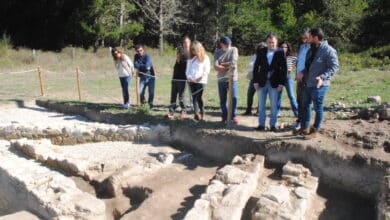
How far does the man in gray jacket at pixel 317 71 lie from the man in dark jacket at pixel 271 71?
61cm

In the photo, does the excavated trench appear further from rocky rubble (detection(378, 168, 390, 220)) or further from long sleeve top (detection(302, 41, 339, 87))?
long sleeve top (detection(302, 41, 339, 87))

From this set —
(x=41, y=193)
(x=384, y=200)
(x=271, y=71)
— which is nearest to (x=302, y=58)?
(x=271, y=71)

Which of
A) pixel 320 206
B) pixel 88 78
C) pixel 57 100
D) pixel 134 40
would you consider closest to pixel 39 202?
pixel 320 206

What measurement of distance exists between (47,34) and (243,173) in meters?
27.8

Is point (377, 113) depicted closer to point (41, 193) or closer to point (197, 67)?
point (197, 67)

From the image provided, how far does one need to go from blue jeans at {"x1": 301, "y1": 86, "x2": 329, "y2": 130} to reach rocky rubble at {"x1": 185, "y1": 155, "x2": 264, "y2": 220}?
107 centimetres

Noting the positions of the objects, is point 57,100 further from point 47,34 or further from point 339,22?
point 339,22

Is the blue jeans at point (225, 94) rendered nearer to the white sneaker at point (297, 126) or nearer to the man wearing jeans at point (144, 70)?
the white sneaker at point (297, 126)

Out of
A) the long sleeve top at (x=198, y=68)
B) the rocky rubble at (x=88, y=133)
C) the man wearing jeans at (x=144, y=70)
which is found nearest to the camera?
the long sleeve top at (x=198, y=68)

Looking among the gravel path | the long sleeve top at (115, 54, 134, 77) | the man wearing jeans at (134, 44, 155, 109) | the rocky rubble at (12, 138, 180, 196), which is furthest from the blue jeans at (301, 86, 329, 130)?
the gravel path

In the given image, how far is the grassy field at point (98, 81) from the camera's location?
12734 mm

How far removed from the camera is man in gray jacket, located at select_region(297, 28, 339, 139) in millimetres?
6520

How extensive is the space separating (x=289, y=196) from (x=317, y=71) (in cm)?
204

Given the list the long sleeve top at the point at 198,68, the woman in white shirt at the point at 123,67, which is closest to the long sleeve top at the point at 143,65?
the woman in white shirt at the point at 123,67
